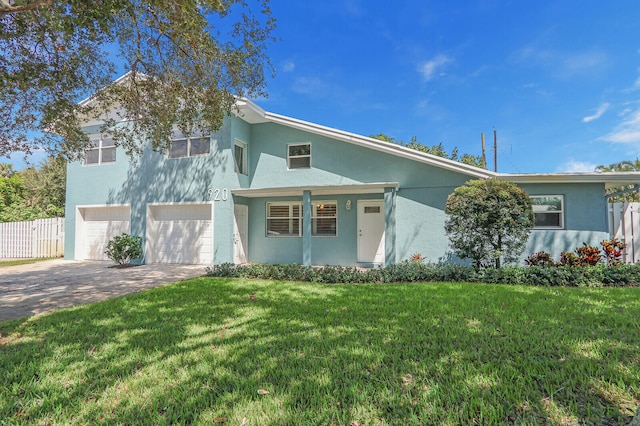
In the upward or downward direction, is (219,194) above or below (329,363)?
above

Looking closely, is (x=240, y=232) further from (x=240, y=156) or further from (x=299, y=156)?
(x=299, y=156)

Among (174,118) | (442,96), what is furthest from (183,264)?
(442,96)

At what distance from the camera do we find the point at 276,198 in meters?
12.2

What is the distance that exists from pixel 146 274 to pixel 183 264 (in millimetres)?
2240

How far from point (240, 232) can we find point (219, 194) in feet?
5.67

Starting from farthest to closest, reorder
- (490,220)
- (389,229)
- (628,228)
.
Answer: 1. (389,229)
2. (628,228)
3. (490,220)

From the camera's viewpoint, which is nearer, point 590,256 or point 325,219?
point 590,256

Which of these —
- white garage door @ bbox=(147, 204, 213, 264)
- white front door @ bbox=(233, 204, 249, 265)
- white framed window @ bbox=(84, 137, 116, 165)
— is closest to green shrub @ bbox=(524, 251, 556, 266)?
white front door @ bbox=(233, 204, 249, 265)

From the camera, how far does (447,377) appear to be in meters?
2.80

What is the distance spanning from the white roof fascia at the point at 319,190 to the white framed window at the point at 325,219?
490 millimetres

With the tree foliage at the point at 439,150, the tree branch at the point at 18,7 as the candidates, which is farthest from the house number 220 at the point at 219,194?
the tree foliage at the point at 439,150

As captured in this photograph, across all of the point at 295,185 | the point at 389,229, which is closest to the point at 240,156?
the point at 295,185

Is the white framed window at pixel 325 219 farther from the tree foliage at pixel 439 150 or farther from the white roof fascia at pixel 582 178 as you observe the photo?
the tree foliage at pixel 439 150

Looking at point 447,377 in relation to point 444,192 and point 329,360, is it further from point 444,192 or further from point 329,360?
point 444,192
